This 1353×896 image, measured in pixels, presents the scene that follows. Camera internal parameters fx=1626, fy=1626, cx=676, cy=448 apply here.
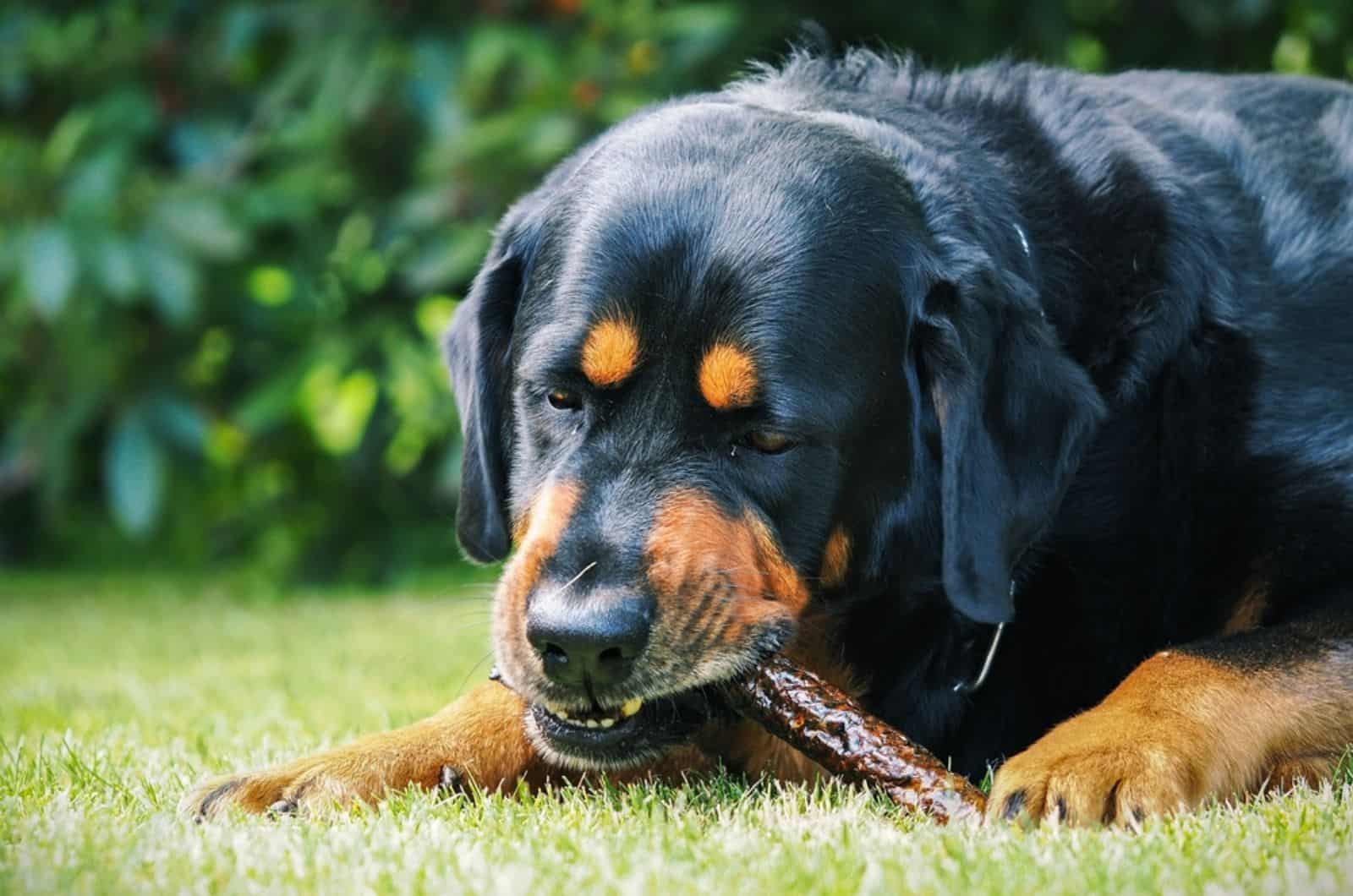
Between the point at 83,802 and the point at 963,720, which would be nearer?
the point at 83,802

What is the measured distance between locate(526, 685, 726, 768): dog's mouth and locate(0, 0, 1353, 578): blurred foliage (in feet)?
12.1

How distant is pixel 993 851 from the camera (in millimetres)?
2197

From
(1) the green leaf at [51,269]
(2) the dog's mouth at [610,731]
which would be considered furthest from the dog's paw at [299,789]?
(1) the green leaf at [51,269]

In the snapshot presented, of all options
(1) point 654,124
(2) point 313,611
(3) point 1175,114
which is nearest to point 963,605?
(1) point 654,124

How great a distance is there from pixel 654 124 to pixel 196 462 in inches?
178

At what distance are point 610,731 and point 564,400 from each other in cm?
60

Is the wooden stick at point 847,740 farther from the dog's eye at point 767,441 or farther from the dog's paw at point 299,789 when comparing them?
the dog's paw at point 299,789

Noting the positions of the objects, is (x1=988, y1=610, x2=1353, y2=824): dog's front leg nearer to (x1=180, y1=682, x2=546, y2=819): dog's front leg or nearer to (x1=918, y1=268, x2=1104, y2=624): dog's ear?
(x1=918, y1=268, x2=1104, y2=624): dog's ear

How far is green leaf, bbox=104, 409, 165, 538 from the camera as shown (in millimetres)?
6891

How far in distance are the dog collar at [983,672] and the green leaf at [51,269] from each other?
14.4 ft

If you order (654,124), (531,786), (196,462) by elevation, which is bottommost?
(196,462)

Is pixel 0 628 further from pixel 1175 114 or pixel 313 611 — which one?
pixel 1175 114

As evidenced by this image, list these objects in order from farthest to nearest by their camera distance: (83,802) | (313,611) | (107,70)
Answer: (107,70), (313,611), (83,802)

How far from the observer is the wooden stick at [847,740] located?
2.53 metres
